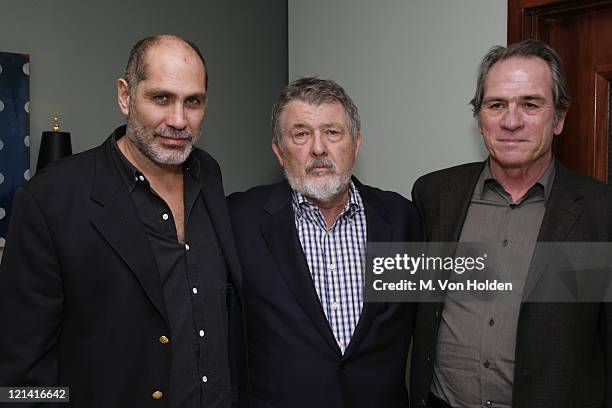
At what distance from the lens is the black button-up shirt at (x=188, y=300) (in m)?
1.73

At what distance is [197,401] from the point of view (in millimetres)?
1751

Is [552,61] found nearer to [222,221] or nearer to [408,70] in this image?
[408,70]

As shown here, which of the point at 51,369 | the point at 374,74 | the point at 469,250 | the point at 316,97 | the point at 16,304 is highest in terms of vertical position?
the point at 374,74

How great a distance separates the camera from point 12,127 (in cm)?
289

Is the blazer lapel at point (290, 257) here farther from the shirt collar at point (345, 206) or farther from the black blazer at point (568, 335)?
the black blazer at point (568, 335)

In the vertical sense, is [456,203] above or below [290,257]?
above

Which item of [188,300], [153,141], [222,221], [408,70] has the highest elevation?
[408,70]

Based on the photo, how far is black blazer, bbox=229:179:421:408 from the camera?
1.87 meters

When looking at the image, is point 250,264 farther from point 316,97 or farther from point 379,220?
point 316,97

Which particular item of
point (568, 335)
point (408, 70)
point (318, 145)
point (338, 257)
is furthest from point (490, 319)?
point (408, 70)

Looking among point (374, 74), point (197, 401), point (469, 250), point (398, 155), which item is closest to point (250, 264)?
point (197, 401)

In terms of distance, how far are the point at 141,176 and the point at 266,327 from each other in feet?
2.00

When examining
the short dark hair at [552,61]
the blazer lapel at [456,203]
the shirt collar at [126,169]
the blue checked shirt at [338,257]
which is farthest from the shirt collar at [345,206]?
the short dark hair at [552,61]

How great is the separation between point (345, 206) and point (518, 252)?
1.91 feet
